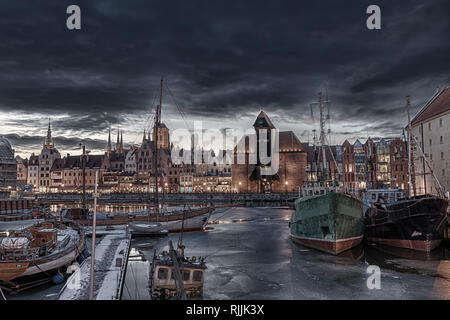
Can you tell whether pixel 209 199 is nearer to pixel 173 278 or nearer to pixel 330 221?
pixel 330 221

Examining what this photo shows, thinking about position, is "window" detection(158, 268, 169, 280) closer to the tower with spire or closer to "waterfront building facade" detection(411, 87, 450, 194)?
"waterfront building facade" detection(411, 87, 450, 194)

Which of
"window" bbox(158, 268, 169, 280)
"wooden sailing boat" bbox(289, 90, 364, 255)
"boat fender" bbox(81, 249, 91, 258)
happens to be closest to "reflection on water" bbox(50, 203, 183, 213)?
"boat fender" bbox(81, 249, 91, 258)

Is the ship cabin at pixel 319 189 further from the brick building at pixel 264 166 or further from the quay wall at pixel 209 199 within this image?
the brick building at pixel 264 166

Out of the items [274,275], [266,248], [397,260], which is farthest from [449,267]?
[266,248]

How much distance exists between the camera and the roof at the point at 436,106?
51394 mm

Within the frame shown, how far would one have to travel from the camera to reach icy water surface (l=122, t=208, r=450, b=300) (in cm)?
1858

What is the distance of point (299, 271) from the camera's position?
23.6 m

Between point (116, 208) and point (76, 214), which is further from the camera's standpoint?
point (116, 208)

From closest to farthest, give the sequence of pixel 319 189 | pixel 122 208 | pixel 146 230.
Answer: pixel 319 189 < pixel 146 230 < pixel 122 208

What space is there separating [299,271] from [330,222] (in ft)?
22.0

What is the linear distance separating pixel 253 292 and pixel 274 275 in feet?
13.9

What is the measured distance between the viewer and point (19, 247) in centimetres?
2117

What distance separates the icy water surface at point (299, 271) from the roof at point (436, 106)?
1145 inches

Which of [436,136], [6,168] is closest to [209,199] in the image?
[6,168]
